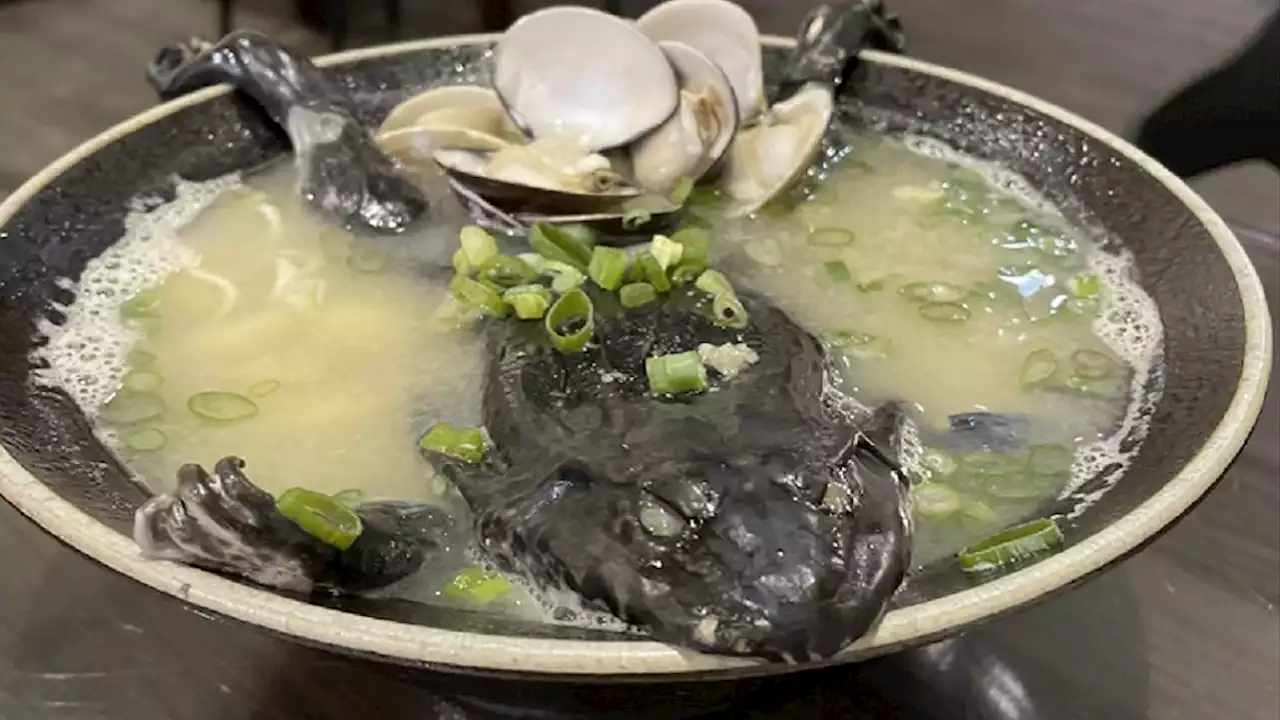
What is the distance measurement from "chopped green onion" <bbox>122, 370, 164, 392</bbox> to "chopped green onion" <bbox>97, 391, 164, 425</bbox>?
0.01 m

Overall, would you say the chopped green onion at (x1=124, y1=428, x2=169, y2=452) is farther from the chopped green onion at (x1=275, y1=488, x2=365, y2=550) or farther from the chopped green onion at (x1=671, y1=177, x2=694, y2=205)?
the chopped green onion at (x1=671, y1=177, x2=694, y2=205)

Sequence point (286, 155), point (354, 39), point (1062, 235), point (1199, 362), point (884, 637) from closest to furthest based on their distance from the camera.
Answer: point (884, 637) → point (1199, 362) → point (1062, 235) → point (286, 155) → point (354, 39)

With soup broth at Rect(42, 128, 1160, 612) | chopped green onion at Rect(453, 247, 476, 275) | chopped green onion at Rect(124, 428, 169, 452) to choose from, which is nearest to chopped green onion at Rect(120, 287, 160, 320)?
soup broth at Rect(42, 128, 1160, 612)

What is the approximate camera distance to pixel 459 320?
1270 mm

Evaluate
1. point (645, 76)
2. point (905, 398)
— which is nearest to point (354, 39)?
point (645, 76)

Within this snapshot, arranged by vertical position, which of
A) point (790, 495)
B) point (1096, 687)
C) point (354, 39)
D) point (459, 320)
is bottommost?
point (354, 39)

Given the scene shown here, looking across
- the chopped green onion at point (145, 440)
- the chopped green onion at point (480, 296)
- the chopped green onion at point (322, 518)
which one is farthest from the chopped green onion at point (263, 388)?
the chopped green onion at point (322, 518)

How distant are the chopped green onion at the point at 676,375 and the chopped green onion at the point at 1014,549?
0.26 meters

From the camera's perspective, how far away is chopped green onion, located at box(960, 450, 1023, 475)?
3.45ft

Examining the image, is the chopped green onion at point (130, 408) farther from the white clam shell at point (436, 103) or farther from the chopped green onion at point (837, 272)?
the chopped green onion at point (837, 272)

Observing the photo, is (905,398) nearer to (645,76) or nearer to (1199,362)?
(1199,362)

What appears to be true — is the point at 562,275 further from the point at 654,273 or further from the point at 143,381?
the point at 143,381

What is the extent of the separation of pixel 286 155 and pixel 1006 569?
117cm

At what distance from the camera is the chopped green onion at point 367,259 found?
139 centimetres
